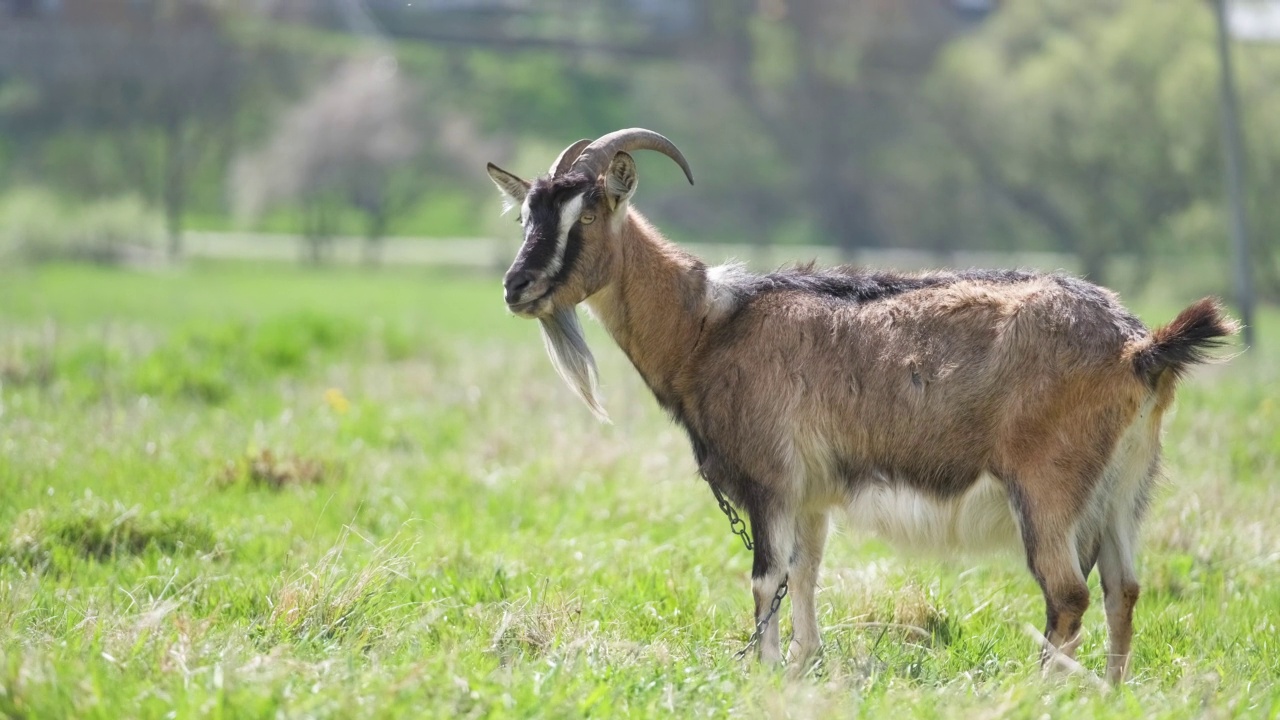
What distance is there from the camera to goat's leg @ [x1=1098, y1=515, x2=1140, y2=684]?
539 cm

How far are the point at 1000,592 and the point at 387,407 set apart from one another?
19.6 feet

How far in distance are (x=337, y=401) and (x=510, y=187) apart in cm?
518

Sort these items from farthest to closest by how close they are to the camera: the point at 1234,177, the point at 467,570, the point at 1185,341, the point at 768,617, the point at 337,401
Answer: the point at 1234,177 → the point at 337,401 → the point at 467,570 → the point at 768,617 → the point at 1185,341

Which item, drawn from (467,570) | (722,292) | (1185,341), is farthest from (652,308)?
(1185,341)

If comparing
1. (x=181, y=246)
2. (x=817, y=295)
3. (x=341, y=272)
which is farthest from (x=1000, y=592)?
(x=181, y=246)

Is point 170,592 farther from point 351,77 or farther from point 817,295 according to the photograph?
point 351,77

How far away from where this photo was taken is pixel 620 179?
5.70 meters

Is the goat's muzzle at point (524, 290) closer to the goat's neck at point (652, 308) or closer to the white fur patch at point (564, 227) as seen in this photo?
the white fur patch at point (564, 227)

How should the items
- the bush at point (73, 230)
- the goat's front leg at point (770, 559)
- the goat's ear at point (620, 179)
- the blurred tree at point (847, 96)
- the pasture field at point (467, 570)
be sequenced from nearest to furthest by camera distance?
the pasture field at point (467, 570), the goat's front leg at point (770, 559), the goat's ear at point (620, 179), the bush at point (73, 230), the blurred tree at point (847, 96)

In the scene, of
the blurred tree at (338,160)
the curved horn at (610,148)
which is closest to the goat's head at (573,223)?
the curved horn at (610,148)

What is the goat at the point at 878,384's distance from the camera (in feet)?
16.8

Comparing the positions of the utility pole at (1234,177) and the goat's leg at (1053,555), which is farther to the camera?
the utility pole at (1234,177)

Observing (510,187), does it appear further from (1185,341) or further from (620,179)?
(1185,341)

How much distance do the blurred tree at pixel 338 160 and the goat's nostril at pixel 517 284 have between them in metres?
35.6
